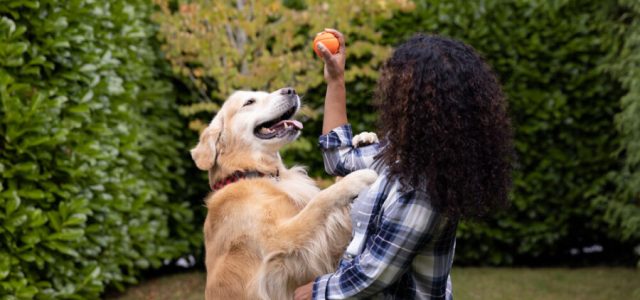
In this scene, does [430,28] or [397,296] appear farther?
[430,28]

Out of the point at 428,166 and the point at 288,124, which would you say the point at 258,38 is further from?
the point at 428,166

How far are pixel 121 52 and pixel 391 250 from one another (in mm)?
4534

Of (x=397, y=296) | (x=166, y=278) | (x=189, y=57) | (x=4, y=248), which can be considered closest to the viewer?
(x=397, y=296)

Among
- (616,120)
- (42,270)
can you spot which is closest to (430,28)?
(616,120)

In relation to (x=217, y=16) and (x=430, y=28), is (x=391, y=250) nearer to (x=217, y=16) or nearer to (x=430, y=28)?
(x=217, y=16)

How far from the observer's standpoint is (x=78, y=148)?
569 centimetres

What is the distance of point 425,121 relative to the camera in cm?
251

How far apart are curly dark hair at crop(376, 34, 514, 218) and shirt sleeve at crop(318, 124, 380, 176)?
2.20ft

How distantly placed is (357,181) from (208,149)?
1063mm

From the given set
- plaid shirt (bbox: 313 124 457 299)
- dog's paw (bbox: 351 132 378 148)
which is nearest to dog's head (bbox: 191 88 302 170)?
dog's paw (bbox: 351 132 378 148)

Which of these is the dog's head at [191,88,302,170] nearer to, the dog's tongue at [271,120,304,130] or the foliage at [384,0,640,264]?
the dog's tongue at [271,120,304,130]

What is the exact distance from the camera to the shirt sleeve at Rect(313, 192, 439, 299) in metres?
2.50

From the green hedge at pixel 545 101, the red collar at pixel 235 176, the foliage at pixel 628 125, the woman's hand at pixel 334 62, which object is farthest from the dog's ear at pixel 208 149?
the foliage at pixel 628 125

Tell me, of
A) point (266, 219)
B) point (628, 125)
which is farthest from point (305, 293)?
point (628, 125)
